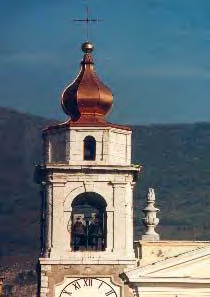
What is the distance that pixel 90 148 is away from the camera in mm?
59438

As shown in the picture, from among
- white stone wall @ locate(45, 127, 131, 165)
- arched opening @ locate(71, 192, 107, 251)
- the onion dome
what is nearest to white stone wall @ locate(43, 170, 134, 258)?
arched opening @ locate(71, 192, 107, 251)

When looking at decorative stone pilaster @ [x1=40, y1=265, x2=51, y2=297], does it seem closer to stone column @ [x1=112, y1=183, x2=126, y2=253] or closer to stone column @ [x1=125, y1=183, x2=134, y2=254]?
stone column @ [x1=112, y1=183, x2=126, y2=253]

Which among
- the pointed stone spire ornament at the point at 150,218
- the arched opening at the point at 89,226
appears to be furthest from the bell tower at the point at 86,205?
the pointed stone spire ornament at the point at 150,218

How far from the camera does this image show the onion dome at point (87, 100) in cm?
5988

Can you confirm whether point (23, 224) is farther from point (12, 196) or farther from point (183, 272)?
point (183, 272)

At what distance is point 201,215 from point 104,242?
74719 millimetres

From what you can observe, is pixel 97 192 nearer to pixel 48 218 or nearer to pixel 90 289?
pixel 48 218

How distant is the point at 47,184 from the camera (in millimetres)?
59094

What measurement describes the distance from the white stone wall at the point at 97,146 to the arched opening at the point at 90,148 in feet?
0.41

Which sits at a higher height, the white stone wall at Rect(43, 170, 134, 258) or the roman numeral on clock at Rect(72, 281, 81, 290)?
the white stone wall at Rect(43, 170, 134, 258)

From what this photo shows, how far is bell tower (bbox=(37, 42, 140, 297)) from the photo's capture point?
58.5 meters

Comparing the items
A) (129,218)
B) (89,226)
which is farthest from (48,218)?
(129,218)

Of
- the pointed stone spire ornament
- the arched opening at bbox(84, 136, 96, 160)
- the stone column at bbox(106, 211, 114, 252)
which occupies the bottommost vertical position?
the stone column at bbox(106, 211, 114, 252)

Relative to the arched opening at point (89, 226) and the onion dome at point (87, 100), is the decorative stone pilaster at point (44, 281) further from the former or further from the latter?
the onion dome at point (87, 100)
